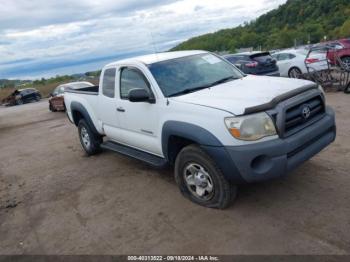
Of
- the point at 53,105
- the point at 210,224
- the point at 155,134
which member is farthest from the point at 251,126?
the point at 53,105

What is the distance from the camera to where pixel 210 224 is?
13.8 ft

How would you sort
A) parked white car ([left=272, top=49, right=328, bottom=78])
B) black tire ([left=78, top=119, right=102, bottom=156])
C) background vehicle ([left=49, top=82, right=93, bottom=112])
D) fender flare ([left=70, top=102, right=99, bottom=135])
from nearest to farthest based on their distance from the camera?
1. fender flare ([left=70, top=102, right=99, bottom=135])
2. black tire ([left=78, top=119, right=102, bottom=156])
3. parked white car ([left=272, top=49, right=328, bottom=78])
4. background vehicle ([left=49, top=82, right=93, bottom=112])

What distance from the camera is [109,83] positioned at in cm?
625

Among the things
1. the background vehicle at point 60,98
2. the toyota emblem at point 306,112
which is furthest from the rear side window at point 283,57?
the toyota emblem at point 306,112

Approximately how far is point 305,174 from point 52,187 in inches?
161

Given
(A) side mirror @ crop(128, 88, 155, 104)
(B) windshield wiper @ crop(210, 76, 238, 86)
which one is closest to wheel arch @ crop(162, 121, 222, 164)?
(A) side mirror @ crop(128, 88, 155, 104)

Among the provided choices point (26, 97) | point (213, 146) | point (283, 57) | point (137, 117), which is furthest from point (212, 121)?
point (26, 97)

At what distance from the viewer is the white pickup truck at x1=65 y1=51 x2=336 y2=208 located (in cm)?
392

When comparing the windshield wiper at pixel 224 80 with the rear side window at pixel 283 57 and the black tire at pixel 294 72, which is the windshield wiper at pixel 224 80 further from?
the rear side window at pixel 283 57

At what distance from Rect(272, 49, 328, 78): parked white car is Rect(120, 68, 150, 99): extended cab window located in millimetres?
9439

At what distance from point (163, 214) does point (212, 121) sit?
4.62 feet

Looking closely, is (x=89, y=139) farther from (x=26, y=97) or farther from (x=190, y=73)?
(x=26, y=97)

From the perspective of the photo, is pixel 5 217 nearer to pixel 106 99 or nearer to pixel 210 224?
pixel 106 99

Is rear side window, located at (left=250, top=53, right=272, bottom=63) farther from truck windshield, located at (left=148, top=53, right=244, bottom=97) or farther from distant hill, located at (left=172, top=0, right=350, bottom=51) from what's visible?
distant hill, located at (left=172, top=0, right=350, bottom=51)
